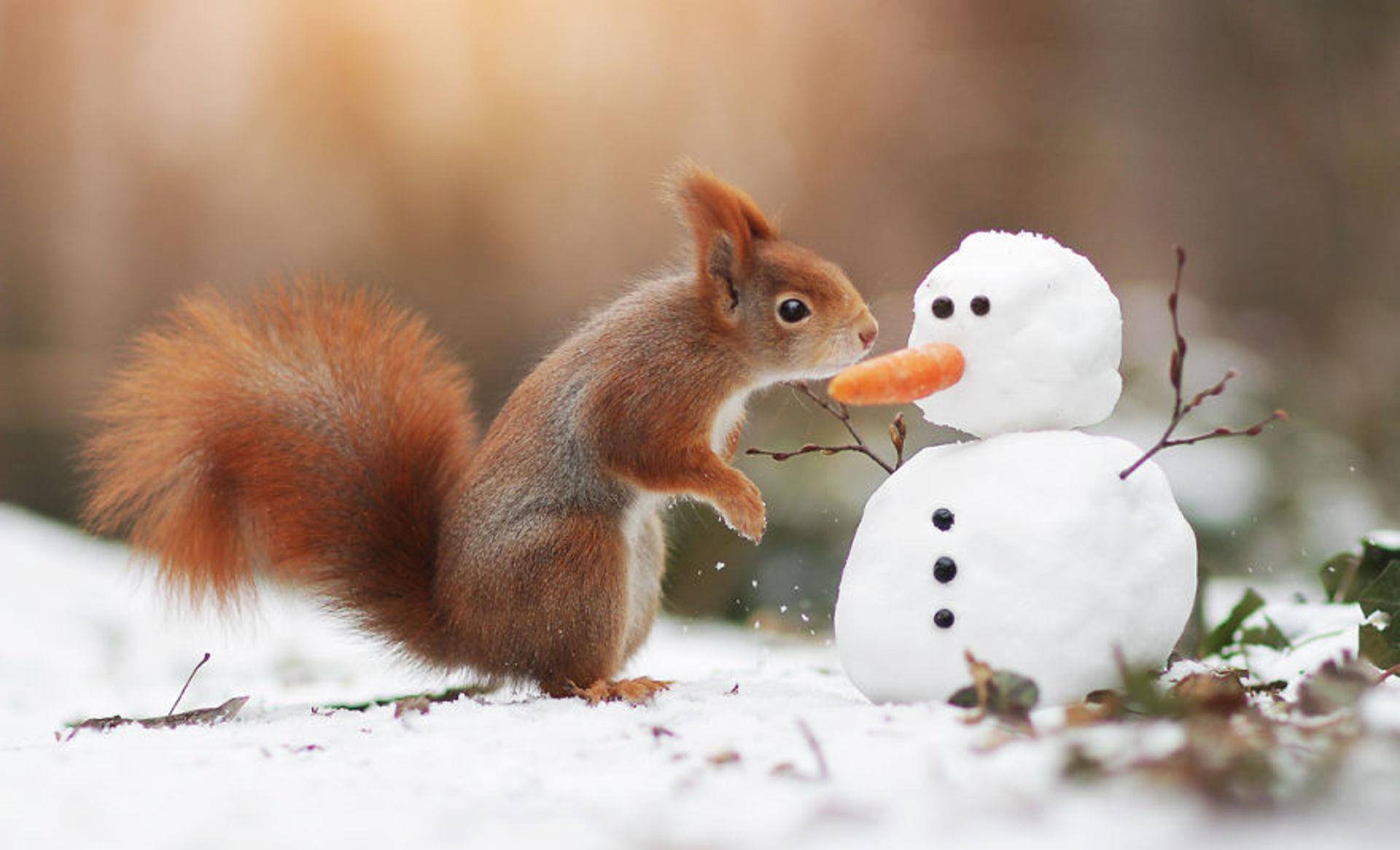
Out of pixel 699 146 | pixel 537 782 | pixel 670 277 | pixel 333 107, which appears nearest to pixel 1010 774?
pixel 537 782

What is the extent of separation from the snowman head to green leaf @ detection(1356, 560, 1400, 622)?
0.94 ft

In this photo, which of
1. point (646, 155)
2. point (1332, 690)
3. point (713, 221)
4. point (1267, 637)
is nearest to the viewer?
point (1332, 690)

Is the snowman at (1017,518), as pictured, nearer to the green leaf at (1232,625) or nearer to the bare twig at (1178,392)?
the bare twig at (1178,392)

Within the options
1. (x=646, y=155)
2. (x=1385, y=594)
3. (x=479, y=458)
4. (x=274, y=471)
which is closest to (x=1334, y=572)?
(x=1385, y=594)

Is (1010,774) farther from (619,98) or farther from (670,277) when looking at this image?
(619,98)

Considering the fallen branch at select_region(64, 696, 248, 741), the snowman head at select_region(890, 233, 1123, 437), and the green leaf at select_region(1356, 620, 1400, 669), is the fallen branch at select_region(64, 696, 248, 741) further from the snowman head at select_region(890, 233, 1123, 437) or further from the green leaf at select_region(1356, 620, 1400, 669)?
the green leaf at select_region(1356, 620, 1400, 669)

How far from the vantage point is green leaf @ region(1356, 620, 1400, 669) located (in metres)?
0.98

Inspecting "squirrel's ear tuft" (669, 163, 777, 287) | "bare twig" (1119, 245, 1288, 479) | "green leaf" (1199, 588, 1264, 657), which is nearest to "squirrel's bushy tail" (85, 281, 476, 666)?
"squirrel's ear tuft" (669, 163, 777, 287)

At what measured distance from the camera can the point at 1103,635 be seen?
82cm

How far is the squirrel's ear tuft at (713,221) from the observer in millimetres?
1076

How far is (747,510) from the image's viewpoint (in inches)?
40.2

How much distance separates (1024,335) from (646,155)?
6.64ft

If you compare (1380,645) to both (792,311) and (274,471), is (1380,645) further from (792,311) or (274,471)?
(274,471)

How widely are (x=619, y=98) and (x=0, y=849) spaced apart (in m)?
2.37
